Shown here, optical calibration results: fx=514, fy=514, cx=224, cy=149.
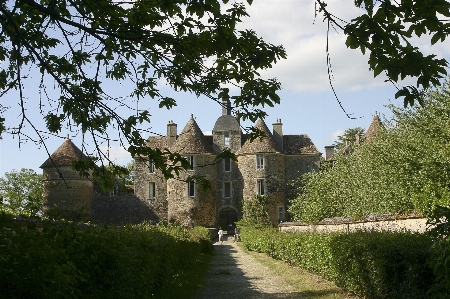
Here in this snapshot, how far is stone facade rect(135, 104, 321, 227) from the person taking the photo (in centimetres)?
4456

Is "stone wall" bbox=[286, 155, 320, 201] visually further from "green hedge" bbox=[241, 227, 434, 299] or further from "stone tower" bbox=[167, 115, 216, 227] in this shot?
"green hedge" bbox=[241, 227, 434, 299]

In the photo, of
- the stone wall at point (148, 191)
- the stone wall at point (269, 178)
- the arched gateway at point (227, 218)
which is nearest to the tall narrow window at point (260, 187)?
the stone wall at point (269, 178)

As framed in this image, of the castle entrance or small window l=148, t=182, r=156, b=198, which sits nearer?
small window l=148, t=182, r=156, b=198

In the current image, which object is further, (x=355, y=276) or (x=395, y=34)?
(x=355, y=276)

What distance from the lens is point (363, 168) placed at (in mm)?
26078

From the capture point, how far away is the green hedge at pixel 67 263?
11.8 ft

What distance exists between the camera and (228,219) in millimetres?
50219

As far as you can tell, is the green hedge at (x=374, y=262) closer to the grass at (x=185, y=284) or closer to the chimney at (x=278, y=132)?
the grass at (x=185, y=284)

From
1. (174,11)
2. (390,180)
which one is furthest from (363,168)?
(174,11)

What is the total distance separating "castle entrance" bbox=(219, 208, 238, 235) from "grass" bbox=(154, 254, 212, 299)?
29750 millimetres

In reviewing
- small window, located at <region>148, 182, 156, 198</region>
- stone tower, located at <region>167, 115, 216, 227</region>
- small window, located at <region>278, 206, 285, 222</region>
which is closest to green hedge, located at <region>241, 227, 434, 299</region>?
small window, located at <region>278, 206, 285, 222</region>

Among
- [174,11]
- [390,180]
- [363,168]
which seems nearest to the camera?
[174,11]

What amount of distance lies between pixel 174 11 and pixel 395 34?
3047 mm

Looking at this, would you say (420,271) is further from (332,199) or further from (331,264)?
(332,199)
